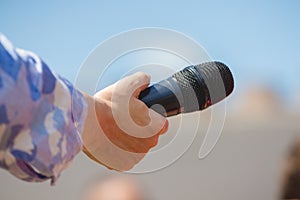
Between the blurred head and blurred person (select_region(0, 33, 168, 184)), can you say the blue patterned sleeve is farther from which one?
the blurred head

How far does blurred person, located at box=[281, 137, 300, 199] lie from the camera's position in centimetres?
125

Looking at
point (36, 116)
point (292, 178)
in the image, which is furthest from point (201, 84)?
point (292, 178)

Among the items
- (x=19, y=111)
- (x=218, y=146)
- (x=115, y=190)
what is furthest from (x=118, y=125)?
(x=218, y=146)

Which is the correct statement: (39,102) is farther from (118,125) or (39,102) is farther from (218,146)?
(218,146)

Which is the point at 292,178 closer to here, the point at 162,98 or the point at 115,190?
the point at 115,190

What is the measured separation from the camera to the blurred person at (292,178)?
49.3 inches

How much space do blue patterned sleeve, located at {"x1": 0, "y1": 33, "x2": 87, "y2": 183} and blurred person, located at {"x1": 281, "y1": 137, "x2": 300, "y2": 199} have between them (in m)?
0.99

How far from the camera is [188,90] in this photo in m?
0.53

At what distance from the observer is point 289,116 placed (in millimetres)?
2855

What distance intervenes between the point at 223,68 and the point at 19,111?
0.28 metres

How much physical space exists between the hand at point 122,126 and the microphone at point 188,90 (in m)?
0.01

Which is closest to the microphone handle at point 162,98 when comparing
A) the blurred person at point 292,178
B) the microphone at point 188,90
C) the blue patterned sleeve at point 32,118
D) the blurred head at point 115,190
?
the microphone at point 188,90

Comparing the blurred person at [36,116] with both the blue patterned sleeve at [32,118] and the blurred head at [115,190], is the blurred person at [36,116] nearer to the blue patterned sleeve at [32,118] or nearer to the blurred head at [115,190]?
the blue patterned sleeve at [32,118]

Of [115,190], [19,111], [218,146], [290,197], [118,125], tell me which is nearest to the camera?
[19,111]
